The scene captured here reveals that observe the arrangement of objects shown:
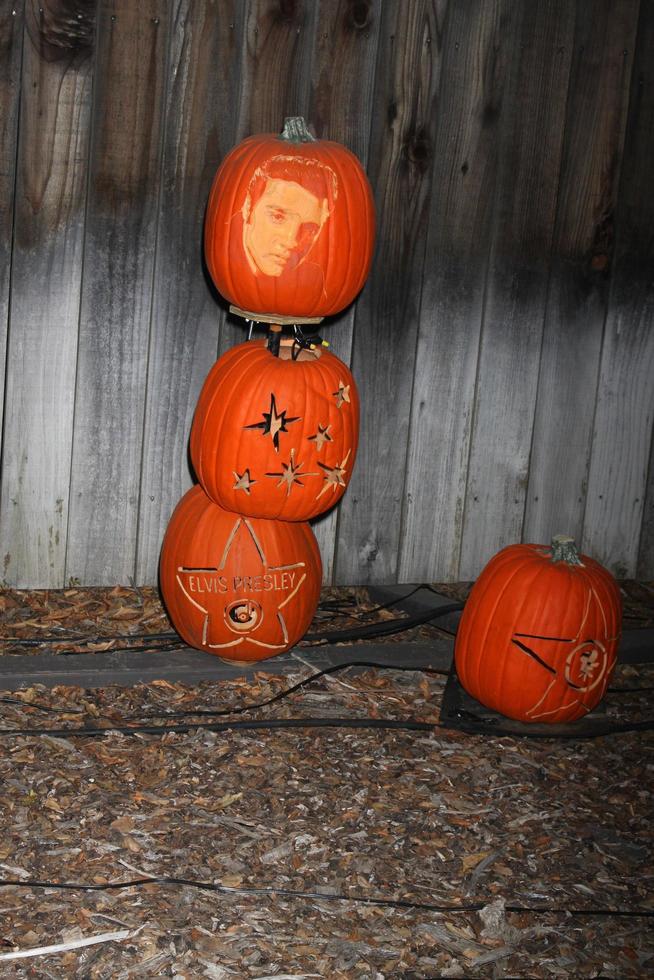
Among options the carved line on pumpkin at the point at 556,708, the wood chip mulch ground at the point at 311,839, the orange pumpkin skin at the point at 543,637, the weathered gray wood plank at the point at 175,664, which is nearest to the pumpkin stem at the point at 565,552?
the orange pumpkin skin at the point at 543,637

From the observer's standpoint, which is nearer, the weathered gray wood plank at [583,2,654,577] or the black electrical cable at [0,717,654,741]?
the black electrical cable at [0,717,654,741]

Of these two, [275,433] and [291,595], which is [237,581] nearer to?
[291,595]

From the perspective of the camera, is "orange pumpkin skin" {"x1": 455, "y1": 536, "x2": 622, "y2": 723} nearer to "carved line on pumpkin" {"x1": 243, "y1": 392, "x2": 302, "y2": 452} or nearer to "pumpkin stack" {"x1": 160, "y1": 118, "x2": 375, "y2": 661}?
"pumpkin stack" {"x1": 160, "y1": 118, "x2": 375, "y2": 661}

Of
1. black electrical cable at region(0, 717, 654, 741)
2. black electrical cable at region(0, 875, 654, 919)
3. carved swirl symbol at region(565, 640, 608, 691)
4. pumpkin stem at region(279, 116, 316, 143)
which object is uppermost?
pumpkin stem at region(279, 116, 316, 143)

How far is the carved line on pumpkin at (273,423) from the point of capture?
3.62 metres

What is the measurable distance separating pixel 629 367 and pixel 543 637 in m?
1.59

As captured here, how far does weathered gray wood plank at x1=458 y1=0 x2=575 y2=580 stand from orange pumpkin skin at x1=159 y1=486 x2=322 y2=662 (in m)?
1.03

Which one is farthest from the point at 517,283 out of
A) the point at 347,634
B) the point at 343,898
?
the point at 343,898

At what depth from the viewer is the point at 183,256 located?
4.11m

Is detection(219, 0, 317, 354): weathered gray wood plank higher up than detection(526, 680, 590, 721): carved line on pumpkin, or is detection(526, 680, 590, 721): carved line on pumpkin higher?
detection(219, 0, 317, 354): weathered gray wood plank

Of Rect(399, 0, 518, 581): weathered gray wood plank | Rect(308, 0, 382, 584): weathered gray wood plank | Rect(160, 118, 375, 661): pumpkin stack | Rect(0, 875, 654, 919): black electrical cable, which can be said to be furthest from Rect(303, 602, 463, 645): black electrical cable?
Rect(308, 0, 382, 584): weathered gray wood plank

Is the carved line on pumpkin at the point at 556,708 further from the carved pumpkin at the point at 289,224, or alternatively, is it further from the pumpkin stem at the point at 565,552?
the carved pumpkin at the point at 289,224

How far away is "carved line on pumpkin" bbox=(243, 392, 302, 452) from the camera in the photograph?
362 centimetres

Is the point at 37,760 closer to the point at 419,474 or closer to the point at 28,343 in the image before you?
the point at 28,343
